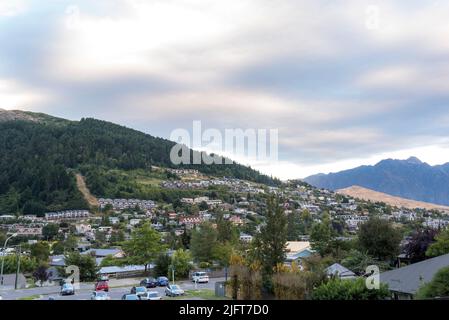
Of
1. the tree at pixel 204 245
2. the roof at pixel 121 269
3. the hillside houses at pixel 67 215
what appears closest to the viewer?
the roof at pixel 121 269

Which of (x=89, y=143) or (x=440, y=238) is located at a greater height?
(x=89, y=143)

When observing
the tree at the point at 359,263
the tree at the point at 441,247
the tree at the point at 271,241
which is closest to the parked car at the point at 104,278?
the tree at the point at 271,241

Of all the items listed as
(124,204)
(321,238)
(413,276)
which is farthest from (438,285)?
(124,204)

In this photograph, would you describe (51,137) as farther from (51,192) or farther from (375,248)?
(375,248)

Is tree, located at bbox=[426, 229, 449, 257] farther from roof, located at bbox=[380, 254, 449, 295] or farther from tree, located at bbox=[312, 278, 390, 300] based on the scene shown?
tree, located at bbox=[312, 278, 390, 300]

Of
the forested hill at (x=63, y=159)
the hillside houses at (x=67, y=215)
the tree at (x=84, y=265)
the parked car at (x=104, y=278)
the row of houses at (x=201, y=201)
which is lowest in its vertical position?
the parked car at (x=104, y=278)

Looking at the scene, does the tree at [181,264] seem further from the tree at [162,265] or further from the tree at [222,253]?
the tree at [222,253]

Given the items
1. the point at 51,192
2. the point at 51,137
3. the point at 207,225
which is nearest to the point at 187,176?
the point at 51,137
